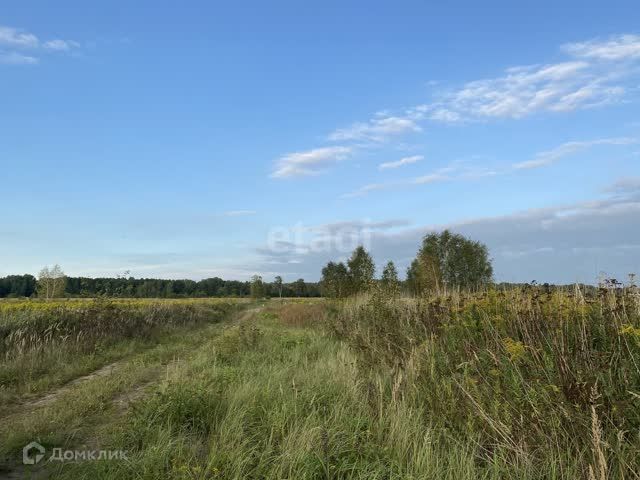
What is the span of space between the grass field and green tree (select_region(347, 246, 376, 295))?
54.8 ft

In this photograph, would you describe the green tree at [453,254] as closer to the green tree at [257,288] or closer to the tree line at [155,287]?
the tree line at [155,287]

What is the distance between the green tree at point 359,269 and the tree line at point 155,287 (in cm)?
3836

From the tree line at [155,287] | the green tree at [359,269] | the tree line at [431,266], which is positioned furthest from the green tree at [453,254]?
the tree line at [155,287]

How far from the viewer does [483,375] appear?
5004mm

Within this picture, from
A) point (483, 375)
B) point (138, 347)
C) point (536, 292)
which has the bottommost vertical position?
point (138, 347)

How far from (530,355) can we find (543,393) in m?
0.91

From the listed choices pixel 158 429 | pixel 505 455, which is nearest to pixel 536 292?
pixel 505 455

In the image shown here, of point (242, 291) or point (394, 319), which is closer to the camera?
point (394, 319)

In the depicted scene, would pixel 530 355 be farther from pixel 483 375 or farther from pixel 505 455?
pixel 505 455

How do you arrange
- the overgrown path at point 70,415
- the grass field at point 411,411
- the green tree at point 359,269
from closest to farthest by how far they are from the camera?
the grass field at point 411,411
the overgrown path at point 70,415
the green tree at point 359,269

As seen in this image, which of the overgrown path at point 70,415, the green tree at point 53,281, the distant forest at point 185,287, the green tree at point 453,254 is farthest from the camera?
the distant forest at point 185,287

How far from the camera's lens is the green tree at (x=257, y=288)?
9594cm

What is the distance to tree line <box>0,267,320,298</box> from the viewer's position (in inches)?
2490

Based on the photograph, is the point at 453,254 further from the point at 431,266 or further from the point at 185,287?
the point at 185,287
